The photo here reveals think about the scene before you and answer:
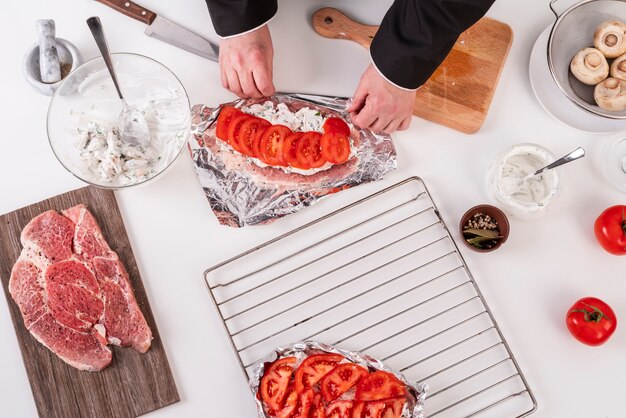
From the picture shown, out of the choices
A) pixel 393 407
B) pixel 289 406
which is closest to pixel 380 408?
pixel 393 407

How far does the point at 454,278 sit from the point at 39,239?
1.43 meters

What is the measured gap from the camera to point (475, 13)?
180 cm

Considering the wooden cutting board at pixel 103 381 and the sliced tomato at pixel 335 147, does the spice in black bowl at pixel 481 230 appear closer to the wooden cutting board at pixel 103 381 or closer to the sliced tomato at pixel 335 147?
the sliced tomato at pixel 335 147

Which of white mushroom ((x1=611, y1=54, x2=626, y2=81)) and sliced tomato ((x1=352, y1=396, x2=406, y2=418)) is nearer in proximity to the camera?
sliced tomato ((x1=352, y1=396, x2=406, y2=418))

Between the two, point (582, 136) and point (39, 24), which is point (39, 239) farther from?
point (582, 136)

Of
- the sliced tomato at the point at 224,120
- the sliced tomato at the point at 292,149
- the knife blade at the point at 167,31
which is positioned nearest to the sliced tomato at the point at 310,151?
the sliced tomato at the point at 292,149

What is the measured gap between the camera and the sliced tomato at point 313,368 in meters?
1.97

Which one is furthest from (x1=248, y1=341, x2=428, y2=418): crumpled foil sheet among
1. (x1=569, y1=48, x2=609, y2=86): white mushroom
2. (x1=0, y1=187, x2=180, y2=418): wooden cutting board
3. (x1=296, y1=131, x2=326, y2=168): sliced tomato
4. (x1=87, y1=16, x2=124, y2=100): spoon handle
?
(x1=569, y1=48, x2=609, y2=86): white mushroom

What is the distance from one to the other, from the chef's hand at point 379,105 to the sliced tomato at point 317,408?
91 cm

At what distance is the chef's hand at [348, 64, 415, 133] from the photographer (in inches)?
79.1

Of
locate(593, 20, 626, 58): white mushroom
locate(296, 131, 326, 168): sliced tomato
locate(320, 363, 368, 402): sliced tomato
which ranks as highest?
locate(593, 20, 626, 58): white mushroom

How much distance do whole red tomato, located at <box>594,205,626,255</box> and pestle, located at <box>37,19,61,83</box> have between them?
76.4 inches

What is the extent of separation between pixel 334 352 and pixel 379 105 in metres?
0.81

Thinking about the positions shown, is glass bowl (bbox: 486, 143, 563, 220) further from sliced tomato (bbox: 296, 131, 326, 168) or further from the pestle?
the pestle
